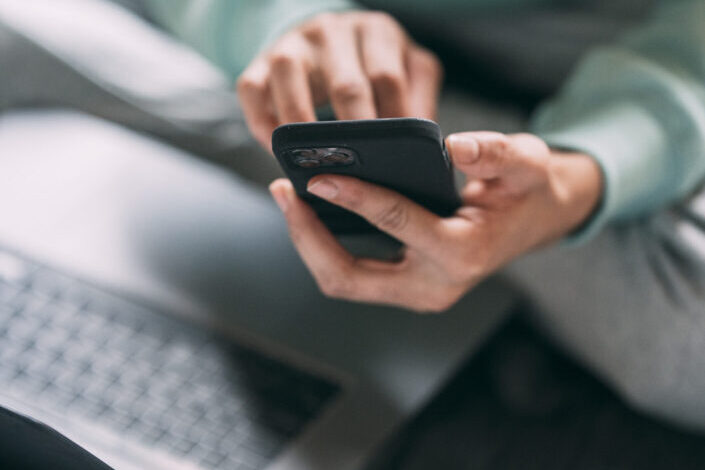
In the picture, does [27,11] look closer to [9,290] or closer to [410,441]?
[9,290]

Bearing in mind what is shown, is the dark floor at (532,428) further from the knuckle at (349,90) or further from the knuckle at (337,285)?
the knuckle at (349,90)

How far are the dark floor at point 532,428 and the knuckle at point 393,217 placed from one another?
0.52 ft

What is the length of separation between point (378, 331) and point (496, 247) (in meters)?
0.13

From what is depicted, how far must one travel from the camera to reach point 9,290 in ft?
1.62

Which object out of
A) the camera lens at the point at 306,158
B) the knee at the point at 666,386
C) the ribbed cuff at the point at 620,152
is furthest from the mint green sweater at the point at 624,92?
the camera lens at the point at 306,158

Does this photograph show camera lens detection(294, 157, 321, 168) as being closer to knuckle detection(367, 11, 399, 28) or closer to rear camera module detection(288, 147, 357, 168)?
rear camera module detection(288, 147, 357, 168)

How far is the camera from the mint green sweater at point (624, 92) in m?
0.49

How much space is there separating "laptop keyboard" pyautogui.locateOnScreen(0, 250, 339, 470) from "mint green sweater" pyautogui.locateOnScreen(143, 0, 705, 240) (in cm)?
24

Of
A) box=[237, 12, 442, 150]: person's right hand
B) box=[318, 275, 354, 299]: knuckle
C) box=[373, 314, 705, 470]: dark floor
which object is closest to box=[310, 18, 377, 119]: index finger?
box=[237, 12, 442, 150]: person's right hand

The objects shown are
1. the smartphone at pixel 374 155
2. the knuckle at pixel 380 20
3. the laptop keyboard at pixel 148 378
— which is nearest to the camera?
the smartphone at pixel 374 155

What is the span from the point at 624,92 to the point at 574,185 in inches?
5.0

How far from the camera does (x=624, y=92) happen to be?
1.74 feet

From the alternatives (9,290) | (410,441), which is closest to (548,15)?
(410,441)

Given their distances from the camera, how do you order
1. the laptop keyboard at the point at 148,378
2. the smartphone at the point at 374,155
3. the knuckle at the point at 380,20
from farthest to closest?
1. the knuckle at the point at 380,20
2. the laptop keyboard at the point at 148,378
3. the smartphone at the point at 374,155
